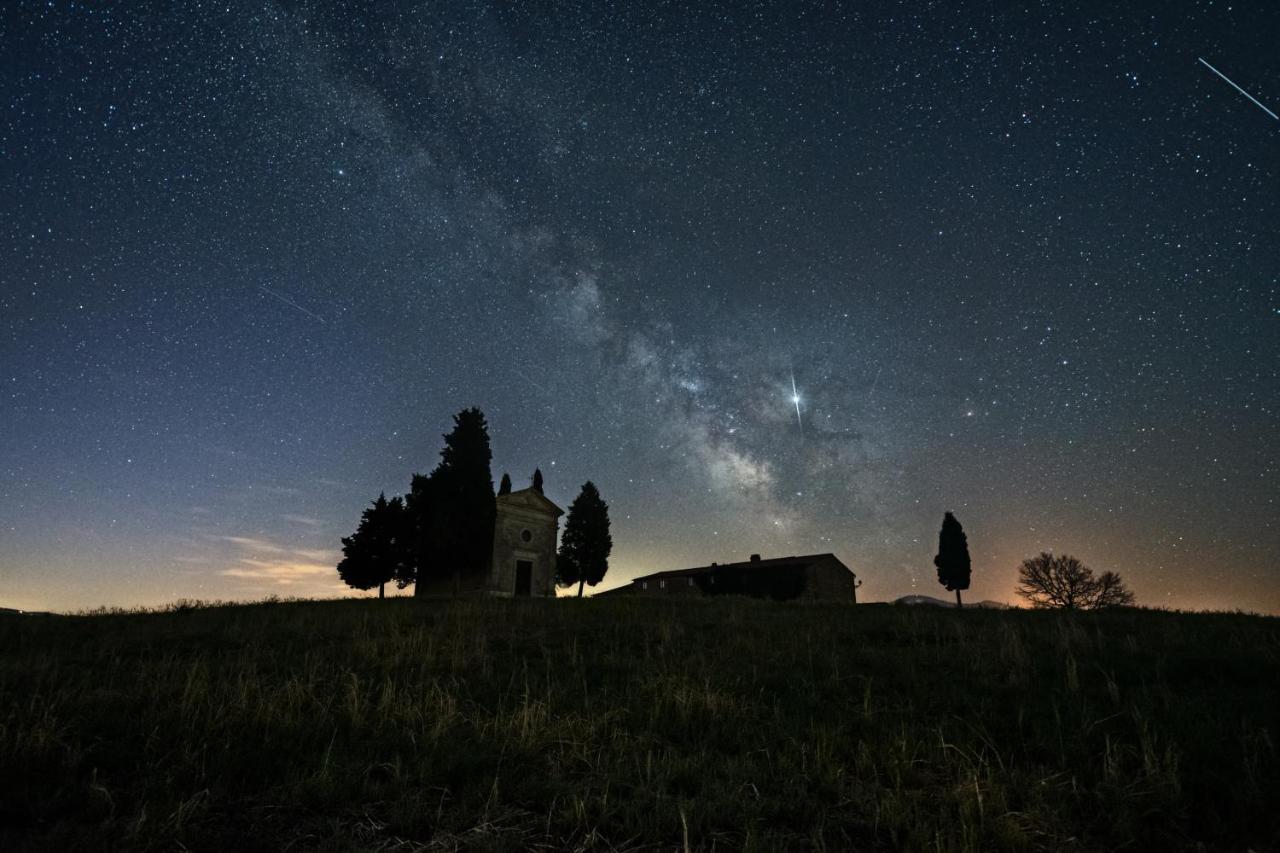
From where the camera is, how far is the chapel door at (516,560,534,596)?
125 ft

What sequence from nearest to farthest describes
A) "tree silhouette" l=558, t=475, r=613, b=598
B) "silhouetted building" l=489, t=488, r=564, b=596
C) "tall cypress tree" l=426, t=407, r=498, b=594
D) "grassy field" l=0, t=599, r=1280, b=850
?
1. "grassy field" l=0, t=599, r=1280, b=850
2. "tall cypress tree" l=426, t=407, r=498, b=594
3. "silhouetted building" l=489, t=488, r=564, b=596
4. "tree silhouette" l=558, t=475, r=613, b=598

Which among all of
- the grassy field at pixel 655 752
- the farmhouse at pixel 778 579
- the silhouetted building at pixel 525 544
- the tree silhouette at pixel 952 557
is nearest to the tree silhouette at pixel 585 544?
the farmhouse at pixel 778 579

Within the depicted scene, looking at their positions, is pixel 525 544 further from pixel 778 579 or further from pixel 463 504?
pixel 778 579

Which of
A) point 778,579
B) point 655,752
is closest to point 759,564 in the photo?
point 778,579

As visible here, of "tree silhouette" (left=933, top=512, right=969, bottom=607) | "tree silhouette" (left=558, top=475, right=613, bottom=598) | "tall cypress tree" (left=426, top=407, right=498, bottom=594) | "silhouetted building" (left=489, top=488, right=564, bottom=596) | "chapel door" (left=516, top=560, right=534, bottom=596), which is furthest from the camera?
"tree silhouette" (left=933, top=512, right=969, bottom=607)

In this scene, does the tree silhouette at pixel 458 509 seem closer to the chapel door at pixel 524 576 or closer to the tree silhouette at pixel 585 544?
the chapel door at pixel 524 576

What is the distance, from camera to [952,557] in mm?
53125

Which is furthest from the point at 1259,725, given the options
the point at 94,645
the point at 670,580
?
the point at 670,580

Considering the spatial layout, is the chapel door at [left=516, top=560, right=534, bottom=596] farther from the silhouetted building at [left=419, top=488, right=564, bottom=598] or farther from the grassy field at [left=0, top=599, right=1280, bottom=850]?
the grassy field at [left=0, top=599, right=1280, bottom=850]

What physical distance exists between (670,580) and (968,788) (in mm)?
65370

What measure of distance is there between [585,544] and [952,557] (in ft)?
111

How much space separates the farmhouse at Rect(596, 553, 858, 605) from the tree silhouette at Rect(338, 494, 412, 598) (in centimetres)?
1781

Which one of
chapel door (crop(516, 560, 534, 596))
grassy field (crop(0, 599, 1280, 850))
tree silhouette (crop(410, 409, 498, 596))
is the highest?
tree silhouette (crop(410, 409, 498, 596))

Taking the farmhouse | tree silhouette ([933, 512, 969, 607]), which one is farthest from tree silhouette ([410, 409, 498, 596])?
tree silhouette ([933, 512, 969, 607])
